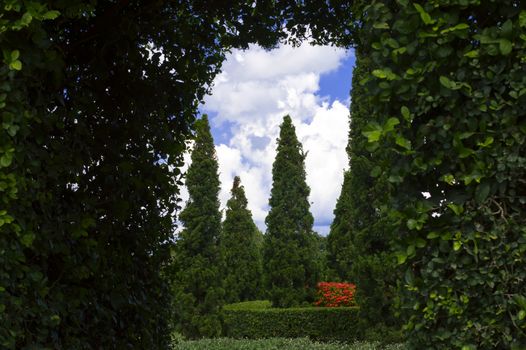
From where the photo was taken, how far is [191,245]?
1744 centimetres

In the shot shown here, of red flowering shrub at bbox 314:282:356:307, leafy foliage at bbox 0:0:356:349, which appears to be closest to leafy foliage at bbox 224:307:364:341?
red flowering shrub at bbox 314:282:356:307

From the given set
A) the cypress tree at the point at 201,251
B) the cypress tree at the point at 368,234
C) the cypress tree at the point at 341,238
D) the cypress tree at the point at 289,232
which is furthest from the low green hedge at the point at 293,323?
the cypress tree at the point at 341,238

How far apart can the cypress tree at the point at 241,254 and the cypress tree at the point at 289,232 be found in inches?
110

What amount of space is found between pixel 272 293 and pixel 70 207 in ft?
46.5

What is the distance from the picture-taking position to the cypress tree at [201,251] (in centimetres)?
1673

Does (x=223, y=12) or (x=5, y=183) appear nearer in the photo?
(x=5, y=183)

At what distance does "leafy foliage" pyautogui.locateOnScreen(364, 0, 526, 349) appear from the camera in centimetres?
267

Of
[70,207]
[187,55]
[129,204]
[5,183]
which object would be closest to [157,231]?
[129,204]

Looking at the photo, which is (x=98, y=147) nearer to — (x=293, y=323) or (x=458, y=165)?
(x=458, y=165)

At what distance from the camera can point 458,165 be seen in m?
2.79

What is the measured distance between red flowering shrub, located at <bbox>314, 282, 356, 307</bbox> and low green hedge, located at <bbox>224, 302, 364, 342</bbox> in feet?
3.30

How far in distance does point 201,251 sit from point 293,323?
11.4 feet

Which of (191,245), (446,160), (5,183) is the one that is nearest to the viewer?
(446,160)

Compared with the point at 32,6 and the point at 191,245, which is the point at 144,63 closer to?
the point at 32,6
